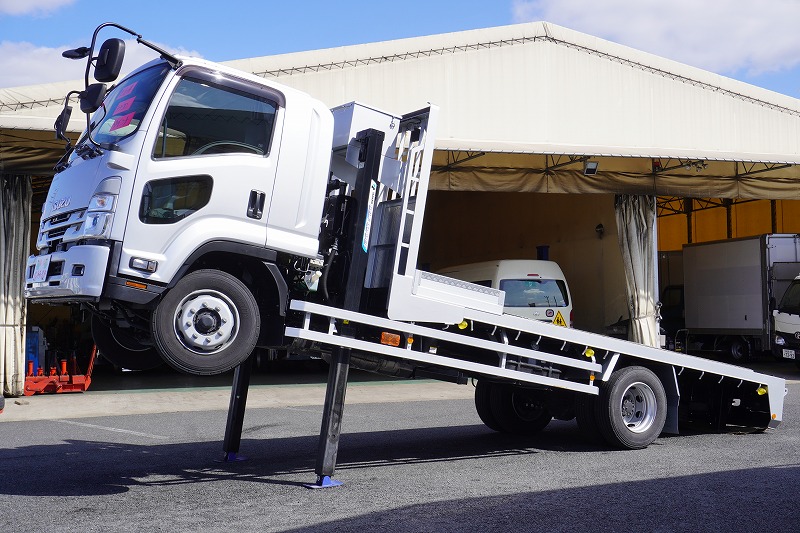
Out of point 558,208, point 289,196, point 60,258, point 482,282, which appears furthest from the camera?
point 558,208

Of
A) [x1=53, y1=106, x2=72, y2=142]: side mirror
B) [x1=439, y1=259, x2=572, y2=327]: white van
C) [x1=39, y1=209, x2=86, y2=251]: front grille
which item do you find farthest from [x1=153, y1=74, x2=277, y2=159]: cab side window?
[x1=439, y1=259, x2=572, y2=327]: white van

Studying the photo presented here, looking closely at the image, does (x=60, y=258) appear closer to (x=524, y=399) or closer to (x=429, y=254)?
(x=524, y=399)

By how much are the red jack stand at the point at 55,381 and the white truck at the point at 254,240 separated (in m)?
7.92

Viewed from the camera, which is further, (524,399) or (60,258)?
(524,399)

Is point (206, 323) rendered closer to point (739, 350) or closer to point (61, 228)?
point (61, 228)

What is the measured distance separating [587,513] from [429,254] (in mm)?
20868

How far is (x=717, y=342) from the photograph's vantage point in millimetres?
22078

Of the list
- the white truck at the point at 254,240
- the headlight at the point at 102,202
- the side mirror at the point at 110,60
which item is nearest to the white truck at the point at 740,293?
the white truck at the point at 254,240

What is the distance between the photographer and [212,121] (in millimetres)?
5980

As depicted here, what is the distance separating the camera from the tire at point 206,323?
18.3 ft

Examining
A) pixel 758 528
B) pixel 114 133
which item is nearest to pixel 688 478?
pixel 758 528

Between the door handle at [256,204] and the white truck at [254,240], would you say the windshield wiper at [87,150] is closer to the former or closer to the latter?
the white truck at [254,240]

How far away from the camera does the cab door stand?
18.5 ft

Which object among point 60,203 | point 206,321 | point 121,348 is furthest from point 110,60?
point 121,348
